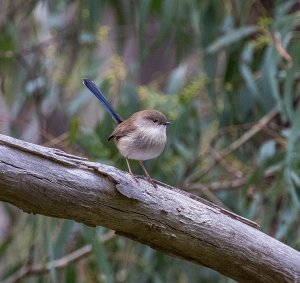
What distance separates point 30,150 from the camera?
230cm

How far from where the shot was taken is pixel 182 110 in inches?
170

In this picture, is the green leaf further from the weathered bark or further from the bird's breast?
the weathered bark

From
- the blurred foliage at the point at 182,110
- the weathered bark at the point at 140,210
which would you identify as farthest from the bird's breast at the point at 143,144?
the weathered bark at the point at 140,210

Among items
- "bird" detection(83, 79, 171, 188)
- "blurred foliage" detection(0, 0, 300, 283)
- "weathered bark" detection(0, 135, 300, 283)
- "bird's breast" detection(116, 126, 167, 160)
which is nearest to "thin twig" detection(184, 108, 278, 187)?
"blurred foliage" detection(0, 0, 300, 283)

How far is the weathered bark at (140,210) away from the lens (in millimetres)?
2275

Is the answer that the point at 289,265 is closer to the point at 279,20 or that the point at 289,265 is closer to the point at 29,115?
the point at 279,20

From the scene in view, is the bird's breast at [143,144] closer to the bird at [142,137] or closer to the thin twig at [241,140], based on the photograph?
the bird at [142,137]

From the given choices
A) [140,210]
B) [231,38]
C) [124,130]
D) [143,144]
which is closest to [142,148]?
[143,144]

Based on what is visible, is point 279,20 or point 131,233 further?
point 279,20

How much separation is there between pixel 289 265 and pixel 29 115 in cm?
358

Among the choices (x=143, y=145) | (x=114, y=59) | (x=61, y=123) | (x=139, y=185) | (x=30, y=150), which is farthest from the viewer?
(x=61, y=123)

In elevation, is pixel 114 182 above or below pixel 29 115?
below

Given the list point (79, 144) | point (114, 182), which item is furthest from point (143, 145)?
point (114, 182)

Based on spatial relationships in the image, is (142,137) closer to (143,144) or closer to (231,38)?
(143,144)
